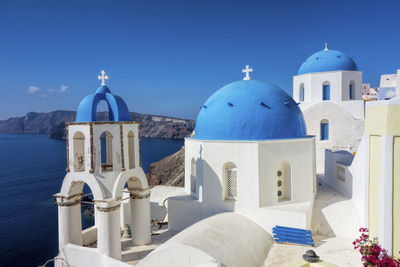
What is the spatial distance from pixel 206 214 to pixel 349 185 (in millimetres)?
6494

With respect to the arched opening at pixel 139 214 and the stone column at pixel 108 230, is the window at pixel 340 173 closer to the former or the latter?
A: the arched opening at pixel 139 214

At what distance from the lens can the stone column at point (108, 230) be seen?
9.68 m

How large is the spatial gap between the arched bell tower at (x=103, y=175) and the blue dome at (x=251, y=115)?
3500mm

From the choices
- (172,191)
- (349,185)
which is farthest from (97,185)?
(349,185)

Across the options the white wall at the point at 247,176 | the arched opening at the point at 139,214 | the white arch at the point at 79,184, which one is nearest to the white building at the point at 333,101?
the white wall at the point at 247,176

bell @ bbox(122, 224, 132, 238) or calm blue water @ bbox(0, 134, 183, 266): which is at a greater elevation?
bell @ bbox(122, 224, 132, 238)

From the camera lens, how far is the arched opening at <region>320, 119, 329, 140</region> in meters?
20.4

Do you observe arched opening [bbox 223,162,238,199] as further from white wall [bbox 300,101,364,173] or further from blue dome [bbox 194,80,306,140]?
white wall [bbox 300,101,364,173]

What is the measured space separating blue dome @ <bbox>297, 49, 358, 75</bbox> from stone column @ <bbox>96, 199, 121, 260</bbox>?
1772 centimetres

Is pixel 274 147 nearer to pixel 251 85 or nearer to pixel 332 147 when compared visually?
pixel 251 85

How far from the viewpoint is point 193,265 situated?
746 centimetres

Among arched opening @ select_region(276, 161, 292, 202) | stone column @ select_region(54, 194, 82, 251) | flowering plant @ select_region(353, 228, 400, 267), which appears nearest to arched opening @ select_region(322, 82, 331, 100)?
arched opening @ select_region(276, 161, 292, 202)

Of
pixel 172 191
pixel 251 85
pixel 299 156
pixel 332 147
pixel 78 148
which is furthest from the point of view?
pixel 332 147

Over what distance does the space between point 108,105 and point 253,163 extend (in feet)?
19.9
